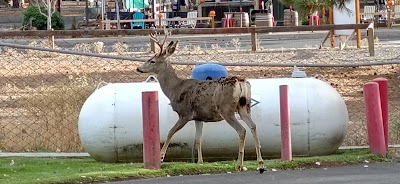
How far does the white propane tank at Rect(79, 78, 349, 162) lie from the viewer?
11.7 meters

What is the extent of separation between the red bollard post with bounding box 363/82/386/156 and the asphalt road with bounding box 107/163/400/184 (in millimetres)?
626

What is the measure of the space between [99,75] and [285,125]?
9.55 m

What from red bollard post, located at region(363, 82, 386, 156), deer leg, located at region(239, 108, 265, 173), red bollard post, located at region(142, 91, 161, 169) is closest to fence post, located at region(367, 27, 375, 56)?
red bollard post, located at region(363, 82, 386, 156)

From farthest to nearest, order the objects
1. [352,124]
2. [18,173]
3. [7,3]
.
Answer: [7,3]
[352,124]
[18,173]

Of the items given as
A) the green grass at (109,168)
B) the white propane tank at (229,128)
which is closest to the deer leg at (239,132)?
the green grass at (109,168)

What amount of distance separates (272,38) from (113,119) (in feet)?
77.2

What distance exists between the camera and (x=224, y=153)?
11.7 meters

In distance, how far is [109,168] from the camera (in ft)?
36.3

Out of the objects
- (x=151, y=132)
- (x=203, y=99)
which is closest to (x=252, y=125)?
(x=203, y=99)

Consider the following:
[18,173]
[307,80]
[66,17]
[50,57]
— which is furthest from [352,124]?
[66,17]

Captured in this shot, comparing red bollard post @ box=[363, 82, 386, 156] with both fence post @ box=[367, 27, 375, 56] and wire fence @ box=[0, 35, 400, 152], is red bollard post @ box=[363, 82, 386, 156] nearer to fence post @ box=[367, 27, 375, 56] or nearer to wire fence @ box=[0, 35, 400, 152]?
wire fence @ box=[0, 35, 400, 152]

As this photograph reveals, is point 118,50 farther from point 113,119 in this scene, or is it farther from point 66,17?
point 66,17

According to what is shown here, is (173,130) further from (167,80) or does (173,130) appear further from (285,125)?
(285,125)

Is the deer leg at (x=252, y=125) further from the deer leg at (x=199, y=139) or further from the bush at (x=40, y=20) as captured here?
the bush at (x=40, y=20)
